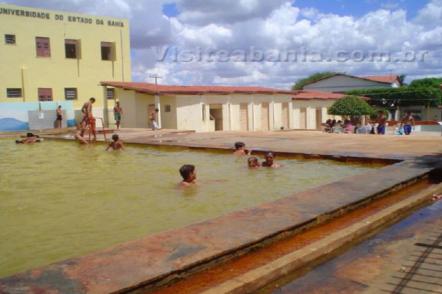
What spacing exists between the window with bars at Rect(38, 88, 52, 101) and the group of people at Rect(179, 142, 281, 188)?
22916mm

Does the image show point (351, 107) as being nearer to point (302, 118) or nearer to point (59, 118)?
point (302, 118)

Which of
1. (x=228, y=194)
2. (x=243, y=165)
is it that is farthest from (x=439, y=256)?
(x=243, y=165)

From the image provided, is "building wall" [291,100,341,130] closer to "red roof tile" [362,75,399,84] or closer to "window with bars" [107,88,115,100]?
"window with bars" [107,88,115,100]

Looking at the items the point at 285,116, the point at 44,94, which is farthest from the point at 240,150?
the point at 285,116

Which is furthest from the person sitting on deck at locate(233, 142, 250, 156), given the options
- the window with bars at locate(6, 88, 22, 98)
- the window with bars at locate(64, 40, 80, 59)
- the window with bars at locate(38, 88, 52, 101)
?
the window with bars at locate(64, 40, 80, 59)

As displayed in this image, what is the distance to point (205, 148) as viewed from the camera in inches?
575

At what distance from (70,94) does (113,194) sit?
27036 mm

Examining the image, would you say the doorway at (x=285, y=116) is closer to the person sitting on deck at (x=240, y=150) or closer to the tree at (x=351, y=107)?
the tree at (x=351, y=107)

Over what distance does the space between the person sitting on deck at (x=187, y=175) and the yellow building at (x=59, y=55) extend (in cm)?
2380

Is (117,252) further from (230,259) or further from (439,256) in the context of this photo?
(439,256)

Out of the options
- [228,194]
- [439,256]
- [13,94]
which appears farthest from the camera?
[13,94]

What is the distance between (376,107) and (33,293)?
4940cm

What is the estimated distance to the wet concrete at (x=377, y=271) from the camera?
3.64 m

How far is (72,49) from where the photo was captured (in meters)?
34.2
